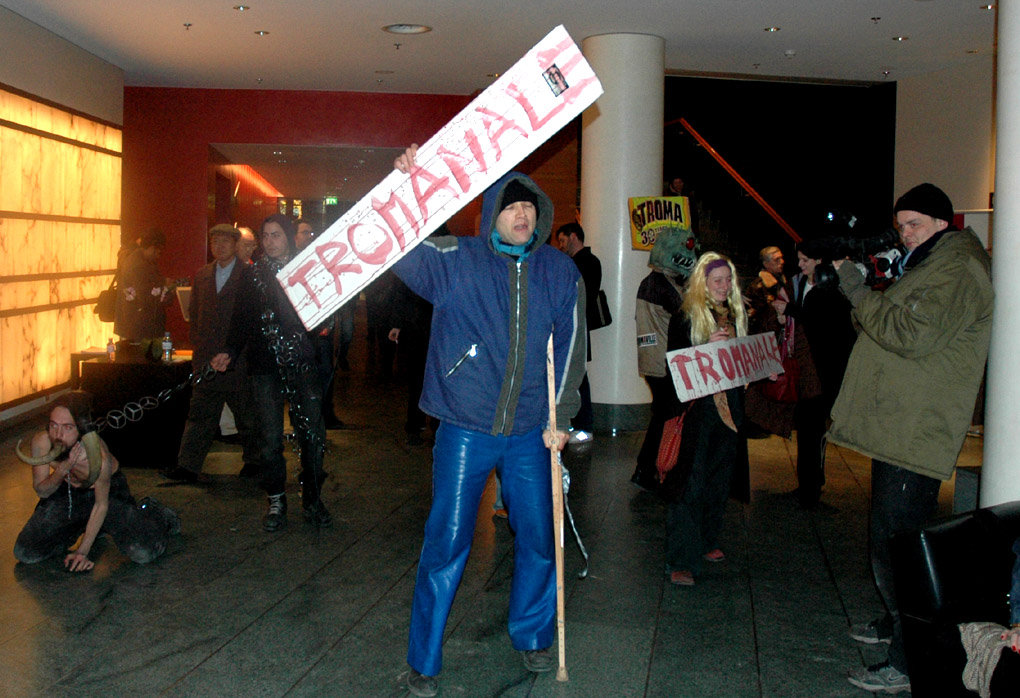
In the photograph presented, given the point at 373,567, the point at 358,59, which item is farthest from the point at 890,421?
the point at 358,59

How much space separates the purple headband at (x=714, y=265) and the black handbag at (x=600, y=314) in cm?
349

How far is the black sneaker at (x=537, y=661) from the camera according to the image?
3.71 m

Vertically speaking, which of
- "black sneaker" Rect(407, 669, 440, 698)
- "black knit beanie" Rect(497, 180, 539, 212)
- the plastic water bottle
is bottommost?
"black sneaker" Rect(407, 669, 440, 698)

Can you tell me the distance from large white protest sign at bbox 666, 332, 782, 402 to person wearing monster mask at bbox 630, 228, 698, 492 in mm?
129

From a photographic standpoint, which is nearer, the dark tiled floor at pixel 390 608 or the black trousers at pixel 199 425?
the dark tiled floor at pixel 390 608

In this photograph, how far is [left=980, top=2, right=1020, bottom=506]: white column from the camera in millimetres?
3420

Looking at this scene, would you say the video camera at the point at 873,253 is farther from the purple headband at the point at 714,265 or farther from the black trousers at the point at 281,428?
the black trousers at the point at 281,428

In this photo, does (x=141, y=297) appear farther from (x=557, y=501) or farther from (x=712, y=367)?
(x=557, y=501)

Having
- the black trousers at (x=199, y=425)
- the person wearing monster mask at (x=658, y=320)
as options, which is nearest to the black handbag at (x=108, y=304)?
the black trousers at (x=199, y=425)

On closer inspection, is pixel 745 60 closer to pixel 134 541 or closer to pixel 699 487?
pixel 699 487

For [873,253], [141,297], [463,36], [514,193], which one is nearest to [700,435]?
[873,253]

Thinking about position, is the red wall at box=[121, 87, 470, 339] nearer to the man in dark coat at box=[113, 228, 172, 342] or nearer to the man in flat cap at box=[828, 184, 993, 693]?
the man in dark coat at box=[113, 228, 172, 342]

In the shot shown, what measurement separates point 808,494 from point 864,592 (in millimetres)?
1643

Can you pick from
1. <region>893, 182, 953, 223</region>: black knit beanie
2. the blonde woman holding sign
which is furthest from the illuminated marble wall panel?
<region>893, 182, 953, 223</region>: black knit beanie
